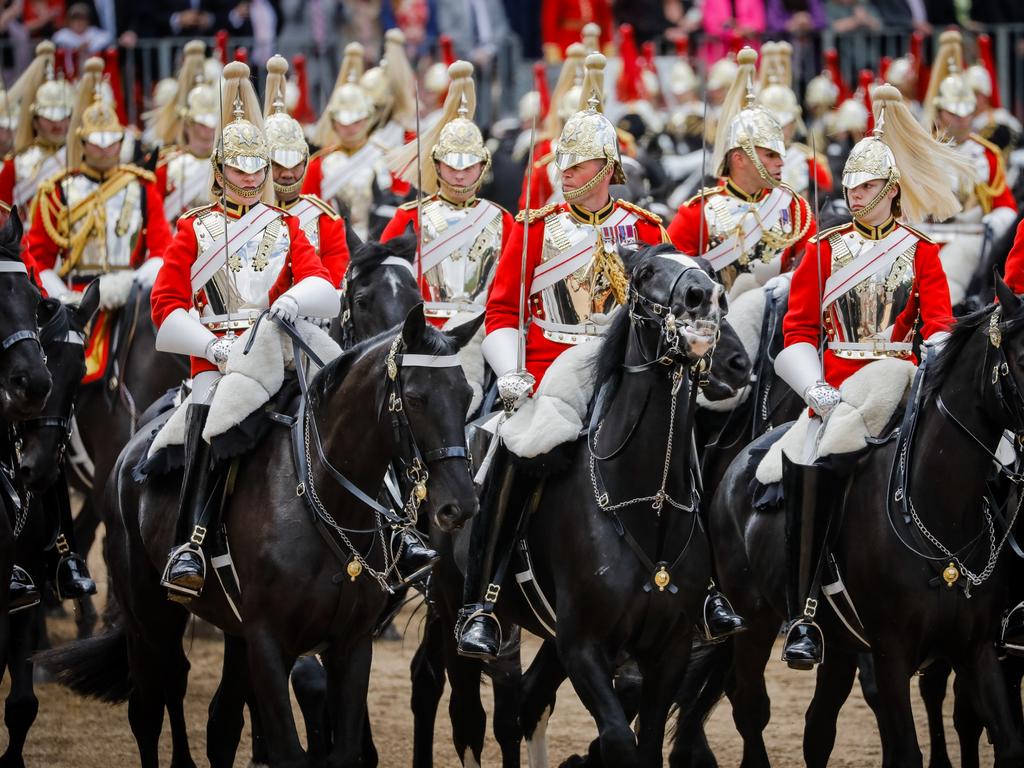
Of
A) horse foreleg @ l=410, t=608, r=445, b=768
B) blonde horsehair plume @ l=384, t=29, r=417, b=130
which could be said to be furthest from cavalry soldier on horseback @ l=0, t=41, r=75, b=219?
horse foreleg @ l=410, t=608, r=445, b=768

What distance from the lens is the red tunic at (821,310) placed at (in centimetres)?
825

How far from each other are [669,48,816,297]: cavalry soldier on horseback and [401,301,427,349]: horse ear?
11.0 feet

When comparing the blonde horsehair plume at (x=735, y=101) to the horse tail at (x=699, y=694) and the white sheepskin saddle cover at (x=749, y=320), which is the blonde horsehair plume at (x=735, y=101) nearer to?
the white sheepskin saddle cover at (x=749, y=320)

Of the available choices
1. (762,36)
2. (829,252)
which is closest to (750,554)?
(829,252)

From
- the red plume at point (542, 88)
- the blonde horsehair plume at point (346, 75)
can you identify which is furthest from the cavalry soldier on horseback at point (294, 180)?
the red plume at point (542, 88)

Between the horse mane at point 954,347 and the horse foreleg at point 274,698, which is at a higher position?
the horse mane at point 954,347

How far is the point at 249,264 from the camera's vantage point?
846 centimetres

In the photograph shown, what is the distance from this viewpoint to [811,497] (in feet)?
26.0

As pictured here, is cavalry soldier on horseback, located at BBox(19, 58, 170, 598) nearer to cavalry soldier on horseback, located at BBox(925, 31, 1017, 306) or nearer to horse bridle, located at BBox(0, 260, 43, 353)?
horse bridle, located at BBox(0, 260, 43, 353)

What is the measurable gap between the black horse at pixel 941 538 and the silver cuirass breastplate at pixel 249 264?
2611mm

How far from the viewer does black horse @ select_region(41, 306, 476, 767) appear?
23.2 ft

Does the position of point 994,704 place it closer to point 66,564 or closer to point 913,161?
point 913,161

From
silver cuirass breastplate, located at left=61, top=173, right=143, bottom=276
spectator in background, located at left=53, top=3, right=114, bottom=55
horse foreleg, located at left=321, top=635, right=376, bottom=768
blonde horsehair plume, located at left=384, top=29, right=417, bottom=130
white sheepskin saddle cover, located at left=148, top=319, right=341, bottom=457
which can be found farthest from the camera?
spectator in background, located at left=53, top=3, right=114, bottom=55

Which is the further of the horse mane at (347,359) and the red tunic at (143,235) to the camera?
the red tunic at (143,235)
